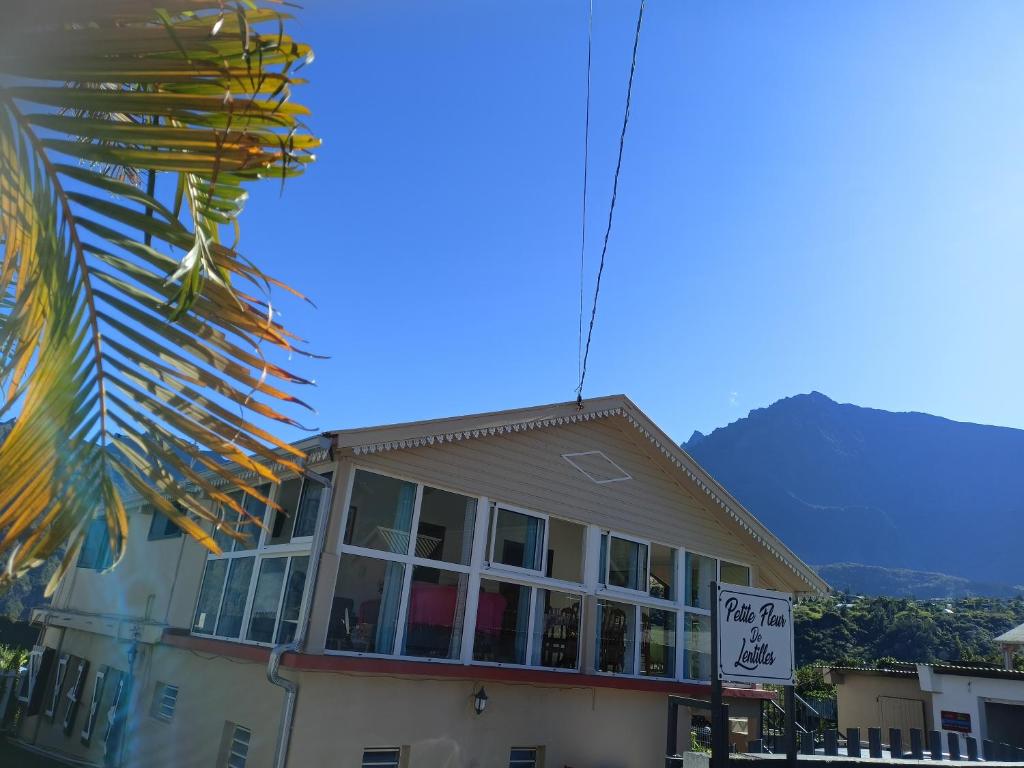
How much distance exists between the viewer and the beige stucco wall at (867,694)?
20688mm

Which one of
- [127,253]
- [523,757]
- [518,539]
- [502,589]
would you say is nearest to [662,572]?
[518,539]

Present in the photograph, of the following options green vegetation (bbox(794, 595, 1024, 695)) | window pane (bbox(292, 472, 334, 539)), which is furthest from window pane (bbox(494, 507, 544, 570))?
green vegetation (bbox(794, 595, 1024, 695))

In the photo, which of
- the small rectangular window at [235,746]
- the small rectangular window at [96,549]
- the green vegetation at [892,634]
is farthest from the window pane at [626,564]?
the green vegetation at [892,634]

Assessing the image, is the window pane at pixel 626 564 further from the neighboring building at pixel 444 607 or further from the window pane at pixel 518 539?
the window pane at pixel 518 539

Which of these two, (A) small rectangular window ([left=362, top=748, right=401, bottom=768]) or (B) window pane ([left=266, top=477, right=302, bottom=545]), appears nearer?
(A) small rectangular window ([left=362, top=748, right=401, bottom=768])

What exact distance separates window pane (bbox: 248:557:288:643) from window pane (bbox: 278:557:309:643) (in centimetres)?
19

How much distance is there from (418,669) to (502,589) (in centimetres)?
189

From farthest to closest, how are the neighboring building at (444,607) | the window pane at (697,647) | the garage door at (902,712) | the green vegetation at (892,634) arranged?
the green vegetation at (892,634) → the garage door at (902,712) → the window pane at (697,647) → the neighboring building at (444,607)

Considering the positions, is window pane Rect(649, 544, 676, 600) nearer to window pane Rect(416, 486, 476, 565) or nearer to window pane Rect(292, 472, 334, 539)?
window pane Rect(416, 486, 476, 565)

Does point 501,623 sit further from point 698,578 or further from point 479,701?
point 698,578

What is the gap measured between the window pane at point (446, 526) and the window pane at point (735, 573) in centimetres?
548

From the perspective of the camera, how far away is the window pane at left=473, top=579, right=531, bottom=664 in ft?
31.2

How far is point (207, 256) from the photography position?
6.71 ft

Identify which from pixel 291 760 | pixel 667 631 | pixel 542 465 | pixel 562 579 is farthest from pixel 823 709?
pixel 291 760
